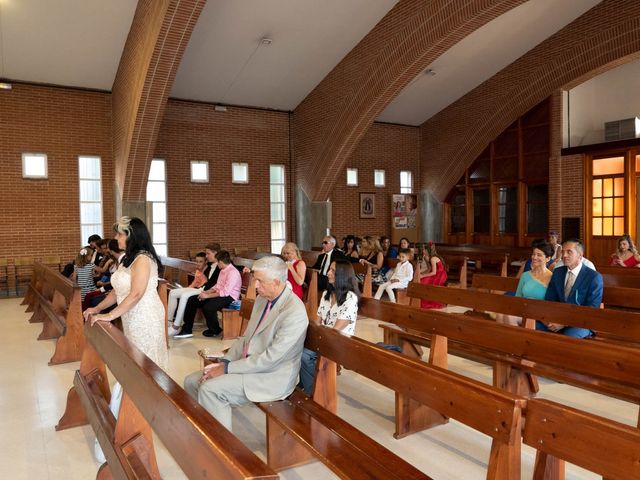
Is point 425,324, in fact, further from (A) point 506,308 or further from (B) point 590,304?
(B) point 590,304

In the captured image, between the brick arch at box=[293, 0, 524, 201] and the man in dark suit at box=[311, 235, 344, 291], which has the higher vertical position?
the brick arch at box=[293, 0, 524, 201]

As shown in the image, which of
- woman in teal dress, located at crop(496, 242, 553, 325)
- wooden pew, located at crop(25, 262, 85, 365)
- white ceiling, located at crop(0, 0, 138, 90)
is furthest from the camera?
white ceiling, located at crop(0, 0, 138, 90)

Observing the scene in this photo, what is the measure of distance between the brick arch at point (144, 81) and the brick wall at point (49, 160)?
511 mm

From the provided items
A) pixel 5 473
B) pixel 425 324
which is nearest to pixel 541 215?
pixel 425 324

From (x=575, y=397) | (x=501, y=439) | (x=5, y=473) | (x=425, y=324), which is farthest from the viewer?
(x=575, y=397)

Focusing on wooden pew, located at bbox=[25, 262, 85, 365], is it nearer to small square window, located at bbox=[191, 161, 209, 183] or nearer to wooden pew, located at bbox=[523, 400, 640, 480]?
wooden pew, located at bbox=[523, 400, 640, 480]

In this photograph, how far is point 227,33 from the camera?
34.9ft

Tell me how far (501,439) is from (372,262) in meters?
7.78

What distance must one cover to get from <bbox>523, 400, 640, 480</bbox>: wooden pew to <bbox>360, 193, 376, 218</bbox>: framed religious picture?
14.1m

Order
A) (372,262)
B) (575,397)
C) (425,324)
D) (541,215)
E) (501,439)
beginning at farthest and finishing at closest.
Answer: (541,215), (372,262), (575,397), (425,324), (501,439)

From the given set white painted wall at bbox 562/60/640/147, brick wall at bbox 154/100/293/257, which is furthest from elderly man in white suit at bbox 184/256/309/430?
white painted wall at bbox 562/60/640/147

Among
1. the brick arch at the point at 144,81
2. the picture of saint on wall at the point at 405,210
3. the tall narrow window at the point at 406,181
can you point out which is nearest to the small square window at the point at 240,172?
the brick arch at the point at 144,81

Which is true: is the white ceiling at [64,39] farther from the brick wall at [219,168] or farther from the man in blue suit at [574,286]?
the man in blue suit at [574,286]

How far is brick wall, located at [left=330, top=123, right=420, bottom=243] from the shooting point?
51.6 feet
